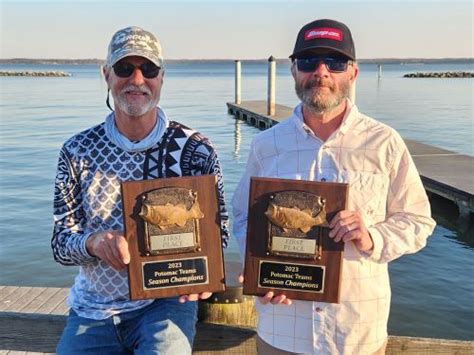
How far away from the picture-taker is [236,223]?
2.66m

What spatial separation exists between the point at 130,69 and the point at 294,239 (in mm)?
1138

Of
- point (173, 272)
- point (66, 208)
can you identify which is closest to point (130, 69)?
point (66, 208)

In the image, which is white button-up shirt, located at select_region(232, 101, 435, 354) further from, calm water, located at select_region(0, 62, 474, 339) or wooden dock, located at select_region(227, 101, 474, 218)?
wooden dock, located at select_region(227, 101, 474, 218)

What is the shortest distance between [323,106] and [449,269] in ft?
25.4

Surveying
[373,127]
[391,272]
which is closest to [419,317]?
[391,272]

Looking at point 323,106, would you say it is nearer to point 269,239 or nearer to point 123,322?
point 269,239

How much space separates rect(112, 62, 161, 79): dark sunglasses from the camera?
2.68 m

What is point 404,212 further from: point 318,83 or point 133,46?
point 133,46

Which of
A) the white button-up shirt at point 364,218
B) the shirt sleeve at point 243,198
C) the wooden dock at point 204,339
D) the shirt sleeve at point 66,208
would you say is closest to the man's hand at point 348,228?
the white button-up shirt at point 364,218

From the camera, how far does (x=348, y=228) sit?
7.45ft

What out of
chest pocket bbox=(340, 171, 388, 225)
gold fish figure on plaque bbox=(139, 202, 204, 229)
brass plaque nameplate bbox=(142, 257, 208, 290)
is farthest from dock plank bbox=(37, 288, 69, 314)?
chest pocket bbox=(340, 171, 388, 225)

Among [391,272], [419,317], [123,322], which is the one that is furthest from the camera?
[391,272]

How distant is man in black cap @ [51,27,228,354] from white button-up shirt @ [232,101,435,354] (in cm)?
45

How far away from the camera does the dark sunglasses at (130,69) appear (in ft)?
8.79
